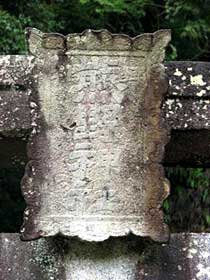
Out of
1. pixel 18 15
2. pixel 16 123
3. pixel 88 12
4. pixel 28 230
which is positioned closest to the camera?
pixel 28 230

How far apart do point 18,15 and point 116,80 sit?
3258 millimetres

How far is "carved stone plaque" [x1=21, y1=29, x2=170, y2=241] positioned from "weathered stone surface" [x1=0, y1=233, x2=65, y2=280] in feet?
0.48

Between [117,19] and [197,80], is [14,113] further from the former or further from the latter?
[117,19]

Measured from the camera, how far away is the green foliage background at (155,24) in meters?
5.39

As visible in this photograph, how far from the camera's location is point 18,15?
5.63 m

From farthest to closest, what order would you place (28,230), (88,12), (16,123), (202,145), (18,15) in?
1. (88,12)
2. (18,15)
3. (202,145)
4. (16,123)
5. (28,230)

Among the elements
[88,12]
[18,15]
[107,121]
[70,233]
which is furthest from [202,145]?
[88,12]

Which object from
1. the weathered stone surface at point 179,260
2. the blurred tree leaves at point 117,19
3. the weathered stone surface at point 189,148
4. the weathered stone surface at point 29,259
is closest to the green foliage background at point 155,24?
the blurred tree leaves at point 117,19

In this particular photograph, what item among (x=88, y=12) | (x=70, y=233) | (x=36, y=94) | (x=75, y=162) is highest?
(x=36, y=94)

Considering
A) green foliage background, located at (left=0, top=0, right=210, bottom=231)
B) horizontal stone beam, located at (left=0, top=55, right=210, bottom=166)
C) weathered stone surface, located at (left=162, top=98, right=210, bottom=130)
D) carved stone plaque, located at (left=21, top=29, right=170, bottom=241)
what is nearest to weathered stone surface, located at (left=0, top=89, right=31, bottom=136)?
horizontal stone beam, located at (left=0, top=55, right=210, bottom=166)

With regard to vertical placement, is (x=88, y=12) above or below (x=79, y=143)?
below

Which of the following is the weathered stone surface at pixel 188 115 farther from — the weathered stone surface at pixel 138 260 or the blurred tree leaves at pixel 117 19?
the blurred tree leaves at pixel 117 19

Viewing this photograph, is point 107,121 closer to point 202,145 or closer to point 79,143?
point 79,143

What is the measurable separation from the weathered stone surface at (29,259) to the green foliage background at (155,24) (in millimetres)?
2783
